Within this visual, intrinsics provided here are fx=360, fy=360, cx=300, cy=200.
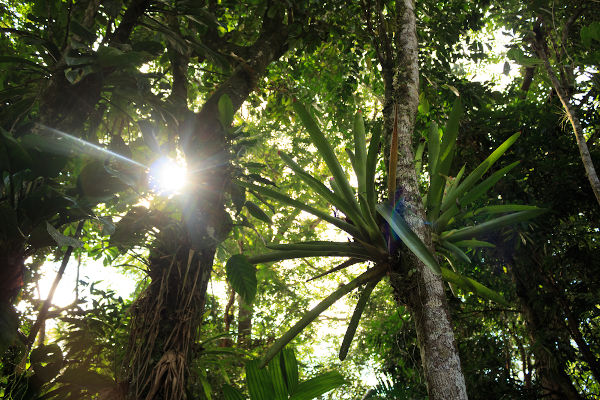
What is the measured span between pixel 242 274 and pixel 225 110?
94 cm

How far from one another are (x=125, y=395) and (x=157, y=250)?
64 cm

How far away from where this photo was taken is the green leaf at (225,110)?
1.99 metres

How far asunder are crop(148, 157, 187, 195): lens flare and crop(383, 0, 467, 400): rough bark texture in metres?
1.13

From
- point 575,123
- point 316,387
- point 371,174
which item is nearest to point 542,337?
point 575,123

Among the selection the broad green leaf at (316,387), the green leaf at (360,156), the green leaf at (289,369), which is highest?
the green leaf at (360,156)

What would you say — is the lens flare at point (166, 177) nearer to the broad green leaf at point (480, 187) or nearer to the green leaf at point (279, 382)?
the green leaf at point (279, 382)

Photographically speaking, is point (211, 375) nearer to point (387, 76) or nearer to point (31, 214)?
point (31, 214)

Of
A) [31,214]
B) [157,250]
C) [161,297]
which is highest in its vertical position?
[157,250]

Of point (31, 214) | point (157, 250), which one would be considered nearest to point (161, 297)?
point (157, 250)

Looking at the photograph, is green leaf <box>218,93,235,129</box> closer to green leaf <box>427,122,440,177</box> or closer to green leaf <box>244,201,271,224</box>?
green leaf <box>244,201,271,224</box>

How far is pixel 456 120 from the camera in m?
1.45

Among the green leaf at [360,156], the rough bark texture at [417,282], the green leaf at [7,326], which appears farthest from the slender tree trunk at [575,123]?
the green leaf at [7,326]

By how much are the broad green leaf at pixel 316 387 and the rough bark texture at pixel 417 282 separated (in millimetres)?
297

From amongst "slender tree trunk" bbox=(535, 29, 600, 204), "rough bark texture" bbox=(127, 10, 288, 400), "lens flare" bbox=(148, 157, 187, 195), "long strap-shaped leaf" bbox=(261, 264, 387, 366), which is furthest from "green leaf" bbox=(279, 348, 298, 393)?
"slender tree trunk" bbox=(535, 29, 600, 204)
